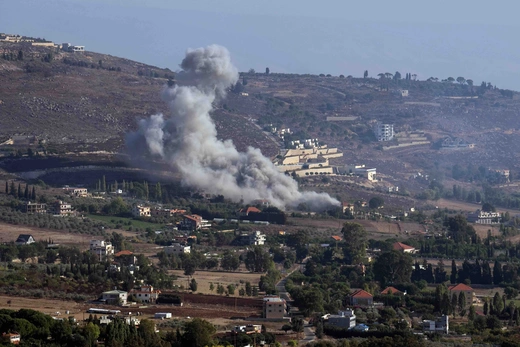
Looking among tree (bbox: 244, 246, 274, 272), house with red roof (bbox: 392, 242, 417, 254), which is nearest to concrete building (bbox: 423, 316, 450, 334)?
tree (bbox: 244, 246, 274, 272)

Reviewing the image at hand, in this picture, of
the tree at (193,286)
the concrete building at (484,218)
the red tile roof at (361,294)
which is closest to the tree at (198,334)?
the tree at (193,286)

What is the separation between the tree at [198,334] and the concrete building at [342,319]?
251 inches

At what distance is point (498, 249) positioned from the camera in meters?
72.4

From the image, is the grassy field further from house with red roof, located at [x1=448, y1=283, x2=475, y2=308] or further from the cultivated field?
house with red roof, located at [x1=448, y1=283, x2=475, y2=308]

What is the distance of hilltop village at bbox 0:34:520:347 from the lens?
166 ft

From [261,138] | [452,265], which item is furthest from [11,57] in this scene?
→ [452,265]

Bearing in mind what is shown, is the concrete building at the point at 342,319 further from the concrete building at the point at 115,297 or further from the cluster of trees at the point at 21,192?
the cluster of trees at the point at 21,192

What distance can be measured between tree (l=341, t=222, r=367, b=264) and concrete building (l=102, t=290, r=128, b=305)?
16.3 m

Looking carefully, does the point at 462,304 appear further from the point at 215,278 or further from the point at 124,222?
the point at 124,222

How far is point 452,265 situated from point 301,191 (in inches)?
1004

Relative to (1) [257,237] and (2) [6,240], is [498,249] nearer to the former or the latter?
(1) [257,237]

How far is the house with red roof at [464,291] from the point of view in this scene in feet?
195

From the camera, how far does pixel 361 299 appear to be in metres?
56.8

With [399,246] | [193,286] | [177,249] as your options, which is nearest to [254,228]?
[399,246]
